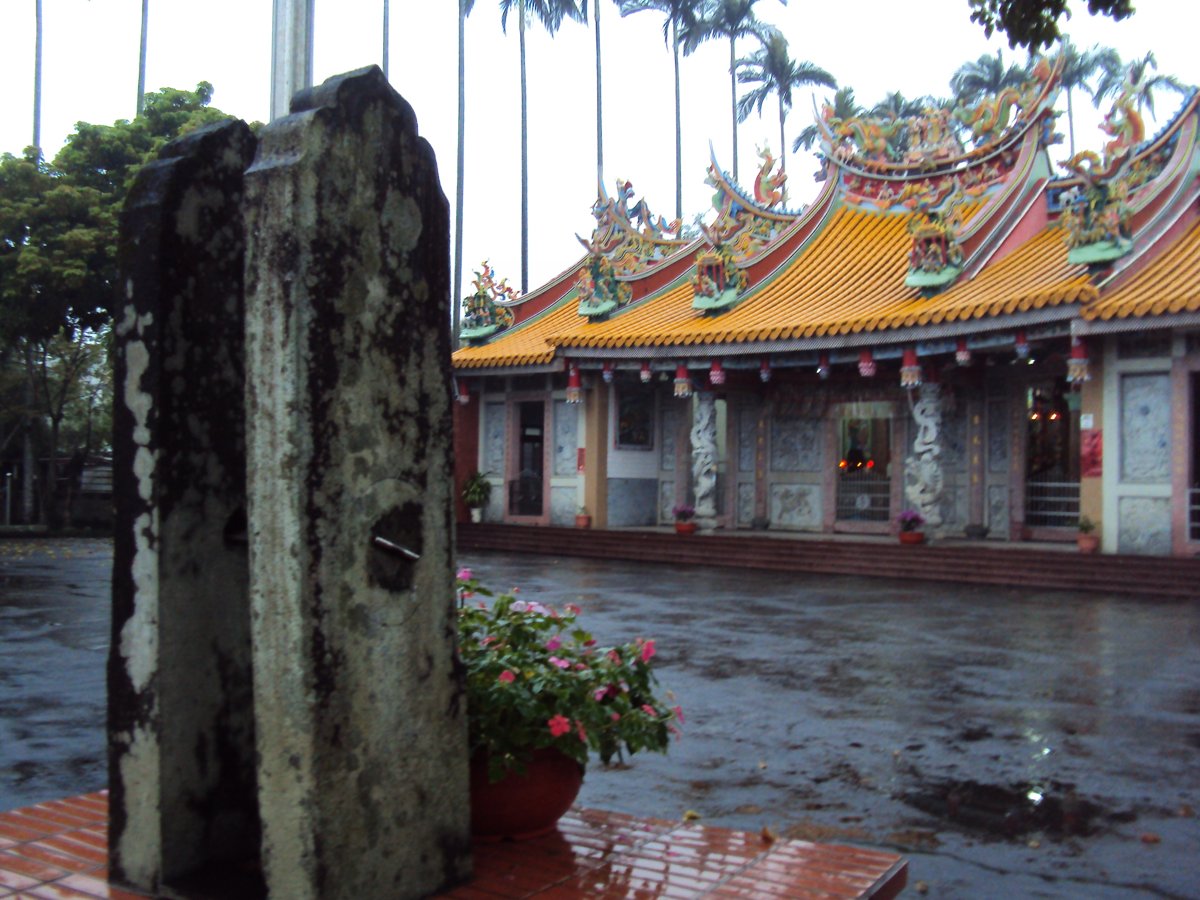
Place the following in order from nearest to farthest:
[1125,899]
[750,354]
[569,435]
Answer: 1. [1125,899]
2. [750,354]
3. [569,435]

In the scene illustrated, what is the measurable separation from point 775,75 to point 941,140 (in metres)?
25.4

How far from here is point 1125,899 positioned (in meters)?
3.77

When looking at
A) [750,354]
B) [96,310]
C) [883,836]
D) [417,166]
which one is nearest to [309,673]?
[417,166]

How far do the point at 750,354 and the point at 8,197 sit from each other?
14.6 meters

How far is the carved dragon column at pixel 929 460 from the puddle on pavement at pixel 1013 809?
11713 mm

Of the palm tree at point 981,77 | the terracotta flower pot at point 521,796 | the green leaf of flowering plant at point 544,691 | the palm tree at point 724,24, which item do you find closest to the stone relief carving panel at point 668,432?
the green leaf of flowering plant at point 544,691

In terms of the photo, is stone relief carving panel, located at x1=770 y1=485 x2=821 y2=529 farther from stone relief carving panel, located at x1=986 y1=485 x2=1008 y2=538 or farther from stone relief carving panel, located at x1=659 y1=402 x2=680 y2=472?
stone relief carving panel, located at x1=986 y1=485 x2=1008 y2=538

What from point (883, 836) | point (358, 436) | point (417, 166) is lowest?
point (883, 836)

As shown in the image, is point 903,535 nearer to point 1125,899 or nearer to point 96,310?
point 1125,899

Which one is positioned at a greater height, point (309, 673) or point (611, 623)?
point (309, 673)

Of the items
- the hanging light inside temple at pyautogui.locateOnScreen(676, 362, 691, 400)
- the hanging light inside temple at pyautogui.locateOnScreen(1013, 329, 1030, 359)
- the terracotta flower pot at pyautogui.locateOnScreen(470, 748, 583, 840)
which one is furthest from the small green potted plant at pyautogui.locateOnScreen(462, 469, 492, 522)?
the terracotta flower pot at pyautogui.locateOnScreen(470, 748, 583, 840)

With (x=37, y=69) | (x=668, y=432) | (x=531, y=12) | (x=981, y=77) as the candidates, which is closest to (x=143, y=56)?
(x=37, y=69)

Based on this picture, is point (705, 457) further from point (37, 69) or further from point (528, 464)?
point (37, 69)

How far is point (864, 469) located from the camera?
62.2 ft
